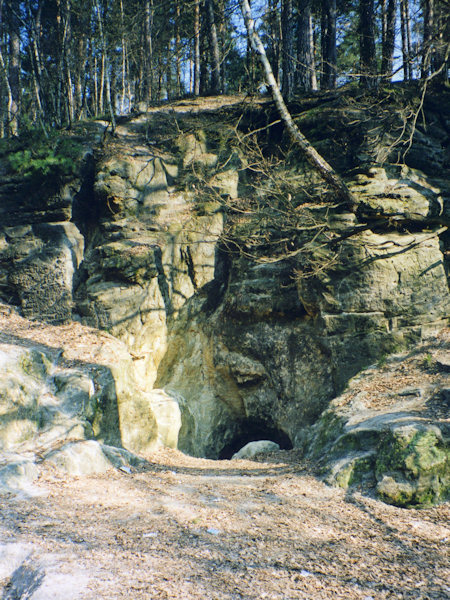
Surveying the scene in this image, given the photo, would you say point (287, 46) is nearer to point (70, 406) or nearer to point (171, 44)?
point (171, 44)

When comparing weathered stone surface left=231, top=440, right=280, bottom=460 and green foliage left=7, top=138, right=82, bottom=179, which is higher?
green foliage left=7, top=138, right=82, bottom=179

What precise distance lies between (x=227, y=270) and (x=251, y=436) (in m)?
4.66

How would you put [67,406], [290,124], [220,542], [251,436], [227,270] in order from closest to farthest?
1. [220,542]
2. [67,406]
3. [290,124]
4. [251,436]
5. [227,270]

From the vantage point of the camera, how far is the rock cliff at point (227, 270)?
8.86 m

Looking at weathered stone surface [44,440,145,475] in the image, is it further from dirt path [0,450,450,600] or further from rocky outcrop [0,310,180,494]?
dirt path [0,450,450,600]

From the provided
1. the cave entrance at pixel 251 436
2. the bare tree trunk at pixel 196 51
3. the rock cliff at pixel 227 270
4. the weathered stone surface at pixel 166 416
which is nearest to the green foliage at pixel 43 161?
the rock cliff at pixel 227 270

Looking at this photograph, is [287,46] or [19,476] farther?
[287,46]

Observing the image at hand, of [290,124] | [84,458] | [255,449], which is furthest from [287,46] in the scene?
[84,458]

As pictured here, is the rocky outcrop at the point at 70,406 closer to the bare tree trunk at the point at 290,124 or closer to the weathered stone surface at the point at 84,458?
the weathered stone surface at the point at 84,458

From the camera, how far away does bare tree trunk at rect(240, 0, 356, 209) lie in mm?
8172

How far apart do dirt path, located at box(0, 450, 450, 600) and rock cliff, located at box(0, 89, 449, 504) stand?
8.38 feet

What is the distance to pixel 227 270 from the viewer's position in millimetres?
11836

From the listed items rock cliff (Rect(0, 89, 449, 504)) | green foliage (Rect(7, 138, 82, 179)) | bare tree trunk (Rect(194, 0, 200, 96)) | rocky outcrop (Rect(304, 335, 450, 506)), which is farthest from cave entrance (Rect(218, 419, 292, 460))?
bare tree trunk (Rect(194, 0, 200, 96))

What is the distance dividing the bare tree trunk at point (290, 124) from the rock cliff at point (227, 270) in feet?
1.58
